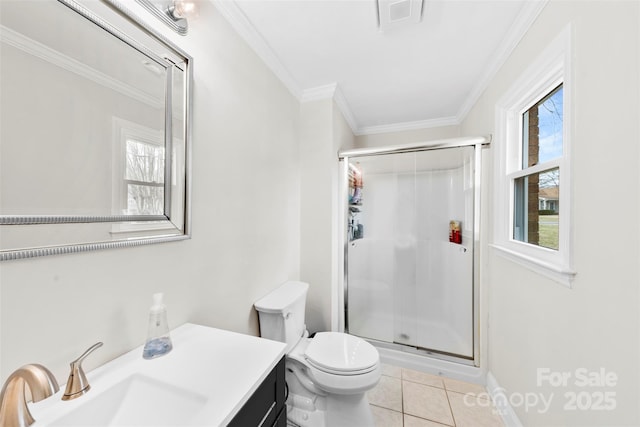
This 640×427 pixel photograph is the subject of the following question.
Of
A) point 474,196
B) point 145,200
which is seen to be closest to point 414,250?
point 474,196

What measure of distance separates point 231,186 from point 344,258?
1407mm

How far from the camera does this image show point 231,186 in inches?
51.1

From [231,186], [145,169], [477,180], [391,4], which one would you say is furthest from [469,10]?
[145,169]

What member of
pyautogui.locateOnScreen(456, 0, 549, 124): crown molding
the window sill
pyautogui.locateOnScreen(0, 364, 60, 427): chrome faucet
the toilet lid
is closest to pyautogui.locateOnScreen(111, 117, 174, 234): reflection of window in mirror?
pyautogui.locateOnScreen(0, 364, 60, 427): chrome faucet

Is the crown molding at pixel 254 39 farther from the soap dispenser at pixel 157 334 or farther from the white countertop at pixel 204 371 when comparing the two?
the white countertop at pixel 204 371

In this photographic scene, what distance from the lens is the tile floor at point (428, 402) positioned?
1.54 meters

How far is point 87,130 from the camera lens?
0.71 meters

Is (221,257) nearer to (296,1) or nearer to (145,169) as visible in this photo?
(145,169)

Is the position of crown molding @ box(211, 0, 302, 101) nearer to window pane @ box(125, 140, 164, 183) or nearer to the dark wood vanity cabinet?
window pane @ box(125, 140, 164, 183)

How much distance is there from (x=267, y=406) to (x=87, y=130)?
100 centimetres

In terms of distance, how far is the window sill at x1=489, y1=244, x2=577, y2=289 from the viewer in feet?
3.19

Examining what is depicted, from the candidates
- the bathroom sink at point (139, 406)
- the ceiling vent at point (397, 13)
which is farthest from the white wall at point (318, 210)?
the bathroom sink at point (139, 406)

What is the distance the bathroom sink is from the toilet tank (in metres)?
0.74

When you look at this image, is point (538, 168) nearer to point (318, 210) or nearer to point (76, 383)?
point (318, 210)
